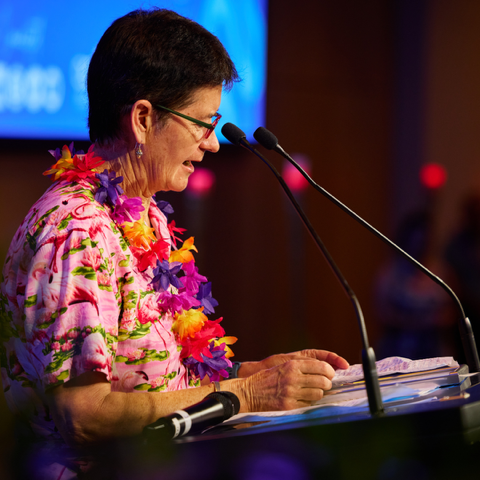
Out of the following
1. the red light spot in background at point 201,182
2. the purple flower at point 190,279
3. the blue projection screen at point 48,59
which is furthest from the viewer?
the red light spot in background at point 201,182

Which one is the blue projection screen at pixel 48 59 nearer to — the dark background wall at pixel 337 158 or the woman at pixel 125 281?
the dark background wall at pixel 337 158

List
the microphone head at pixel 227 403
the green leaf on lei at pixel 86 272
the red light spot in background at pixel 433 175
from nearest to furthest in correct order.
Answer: the microphone head at pixel 227 403, the green leaf on lei at pixel 86 272, the red light spot in background at pixel 433 175

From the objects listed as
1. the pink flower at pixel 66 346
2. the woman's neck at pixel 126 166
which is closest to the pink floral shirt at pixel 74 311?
the pink flower at pixel 66 346

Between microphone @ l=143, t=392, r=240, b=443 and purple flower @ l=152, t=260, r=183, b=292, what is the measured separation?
37cm

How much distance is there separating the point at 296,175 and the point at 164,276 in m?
2.83

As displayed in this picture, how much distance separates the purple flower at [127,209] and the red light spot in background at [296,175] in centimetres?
269

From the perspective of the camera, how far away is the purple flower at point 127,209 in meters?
1.20

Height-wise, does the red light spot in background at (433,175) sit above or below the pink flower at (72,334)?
above

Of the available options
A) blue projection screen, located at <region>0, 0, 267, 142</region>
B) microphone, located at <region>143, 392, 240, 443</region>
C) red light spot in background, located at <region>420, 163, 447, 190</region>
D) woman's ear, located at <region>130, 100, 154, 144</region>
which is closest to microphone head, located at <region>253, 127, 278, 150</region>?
woman's ear, located at <region>130, 100, 154, 144</region>

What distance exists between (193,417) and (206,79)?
790mm

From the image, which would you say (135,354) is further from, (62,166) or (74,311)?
(62,166)

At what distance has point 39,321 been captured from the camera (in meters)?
0.96

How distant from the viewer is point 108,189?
3.85ft

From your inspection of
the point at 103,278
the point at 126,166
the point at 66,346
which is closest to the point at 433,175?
the point at 126,166
